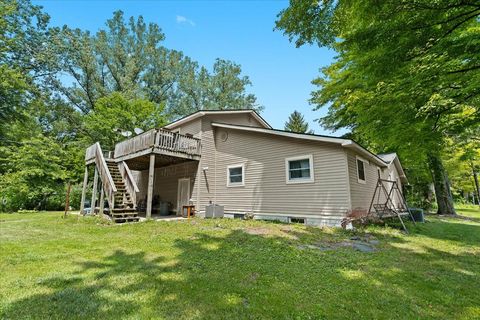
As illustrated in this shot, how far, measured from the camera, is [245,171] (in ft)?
40.8

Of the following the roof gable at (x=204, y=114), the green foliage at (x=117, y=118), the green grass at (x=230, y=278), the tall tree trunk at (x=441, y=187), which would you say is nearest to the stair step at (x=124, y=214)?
the green grass at (x=230, y=278)

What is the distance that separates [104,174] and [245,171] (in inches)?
269

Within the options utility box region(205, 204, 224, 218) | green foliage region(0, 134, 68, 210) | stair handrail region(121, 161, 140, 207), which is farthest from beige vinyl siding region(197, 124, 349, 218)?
green foliage region(0, 134, 68, 210)

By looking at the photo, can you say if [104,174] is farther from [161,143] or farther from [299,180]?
[299,180]

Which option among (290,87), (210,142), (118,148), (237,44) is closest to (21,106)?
(118,148)

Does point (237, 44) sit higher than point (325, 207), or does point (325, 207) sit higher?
point (237, 44)

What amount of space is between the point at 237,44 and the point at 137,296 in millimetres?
10580

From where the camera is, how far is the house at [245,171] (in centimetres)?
971

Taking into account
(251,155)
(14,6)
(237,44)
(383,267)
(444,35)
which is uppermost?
(14,6)

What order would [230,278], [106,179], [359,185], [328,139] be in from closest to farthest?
1. [230,278]
2. [328,139]
3. [359,185]
4. [106,179]

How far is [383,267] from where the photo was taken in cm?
470

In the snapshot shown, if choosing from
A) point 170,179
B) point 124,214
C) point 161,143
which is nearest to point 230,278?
point 124,214

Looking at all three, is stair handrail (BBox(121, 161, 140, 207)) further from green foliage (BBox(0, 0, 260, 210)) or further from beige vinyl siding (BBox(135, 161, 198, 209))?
green foliage (BBox(0, 0, 260, 210))

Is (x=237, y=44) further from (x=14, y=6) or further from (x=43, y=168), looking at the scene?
(x=14, y=6)
